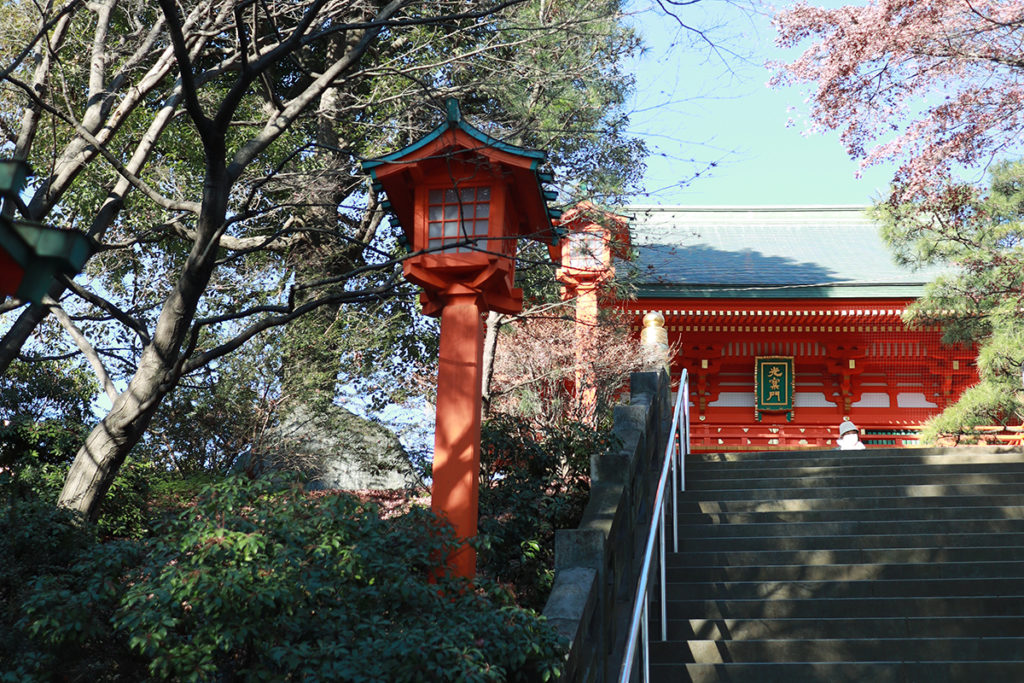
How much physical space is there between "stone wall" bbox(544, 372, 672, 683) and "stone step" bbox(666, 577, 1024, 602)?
438 mm

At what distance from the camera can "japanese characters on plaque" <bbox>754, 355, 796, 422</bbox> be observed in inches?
536

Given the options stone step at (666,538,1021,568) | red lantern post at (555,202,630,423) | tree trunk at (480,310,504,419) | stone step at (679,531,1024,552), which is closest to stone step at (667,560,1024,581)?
stone step at (666,538,1021,568)

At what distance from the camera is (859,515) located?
7.09 metres

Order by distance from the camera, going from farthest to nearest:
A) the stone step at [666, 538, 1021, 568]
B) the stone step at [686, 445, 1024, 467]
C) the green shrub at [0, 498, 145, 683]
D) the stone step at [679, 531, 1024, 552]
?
the stone step at [686, 445, 1024, 467] → the stone step at [679, 531, 1024, 552] → the stone step at [666, 538, 1021, 568] → the green shrub at [0, 498, 145, 683]

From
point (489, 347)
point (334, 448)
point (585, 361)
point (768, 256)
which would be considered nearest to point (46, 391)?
point (334, 448)

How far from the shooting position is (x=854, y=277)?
1425 centimetres

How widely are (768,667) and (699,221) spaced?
14.1 m

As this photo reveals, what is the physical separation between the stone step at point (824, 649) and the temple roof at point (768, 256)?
209 inches

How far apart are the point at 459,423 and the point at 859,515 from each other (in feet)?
11.0

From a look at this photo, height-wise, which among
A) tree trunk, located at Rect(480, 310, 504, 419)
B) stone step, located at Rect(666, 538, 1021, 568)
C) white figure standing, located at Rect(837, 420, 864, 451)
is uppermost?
tree trunk, located at Rect(480, 310, 504, 419)

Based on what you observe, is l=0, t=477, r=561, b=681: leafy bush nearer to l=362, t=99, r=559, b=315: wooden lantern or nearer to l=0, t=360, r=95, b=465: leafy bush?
l=362, t=99, r=559, b=315: wooden lantern

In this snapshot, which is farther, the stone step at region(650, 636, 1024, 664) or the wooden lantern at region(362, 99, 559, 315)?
the wooden lantern at region(362, 99, 559, 315)

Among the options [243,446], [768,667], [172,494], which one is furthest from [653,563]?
[243,446]

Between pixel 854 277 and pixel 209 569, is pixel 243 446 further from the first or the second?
pixel 854 277
